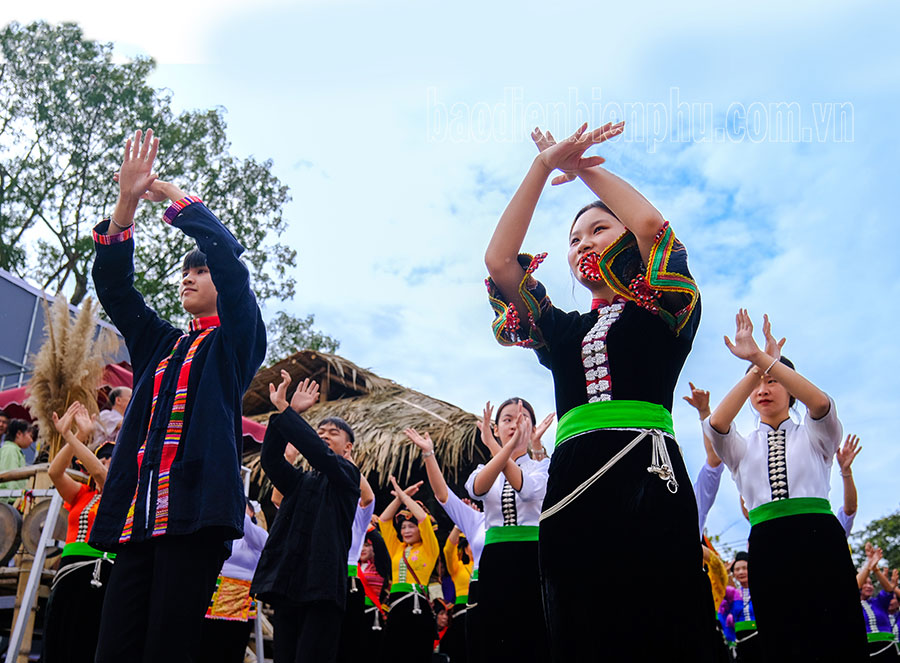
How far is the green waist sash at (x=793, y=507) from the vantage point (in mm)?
4117

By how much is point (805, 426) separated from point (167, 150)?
707 inches

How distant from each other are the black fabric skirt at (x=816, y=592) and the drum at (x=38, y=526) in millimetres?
4270

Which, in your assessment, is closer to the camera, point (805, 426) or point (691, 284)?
point (691, 284)

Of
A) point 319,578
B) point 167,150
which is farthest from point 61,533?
point 167,150

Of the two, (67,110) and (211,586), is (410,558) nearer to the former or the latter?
(211,586)

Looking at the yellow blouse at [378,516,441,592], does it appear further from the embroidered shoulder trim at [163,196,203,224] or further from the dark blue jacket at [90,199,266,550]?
the embroidered shoulder trim at [163,196,203,224]

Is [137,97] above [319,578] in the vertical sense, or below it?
above

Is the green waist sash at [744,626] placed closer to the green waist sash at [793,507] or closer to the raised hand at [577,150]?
the green waist sash at [793,507]

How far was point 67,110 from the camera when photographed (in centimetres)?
1891

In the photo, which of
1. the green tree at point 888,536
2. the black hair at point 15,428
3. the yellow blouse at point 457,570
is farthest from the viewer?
the green tree at point 888,536

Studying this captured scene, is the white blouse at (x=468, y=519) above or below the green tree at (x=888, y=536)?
below

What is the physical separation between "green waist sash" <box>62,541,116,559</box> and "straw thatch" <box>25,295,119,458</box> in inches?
47.6

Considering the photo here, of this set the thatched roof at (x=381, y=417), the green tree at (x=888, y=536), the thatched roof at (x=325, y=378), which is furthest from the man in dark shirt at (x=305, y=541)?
the green tree at (x=888, y=536)

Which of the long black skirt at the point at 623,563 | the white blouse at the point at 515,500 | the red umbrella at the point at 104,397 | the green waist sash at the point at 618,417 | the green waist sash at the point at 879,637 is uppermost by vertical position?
the red umbrella at the point at 104,397
